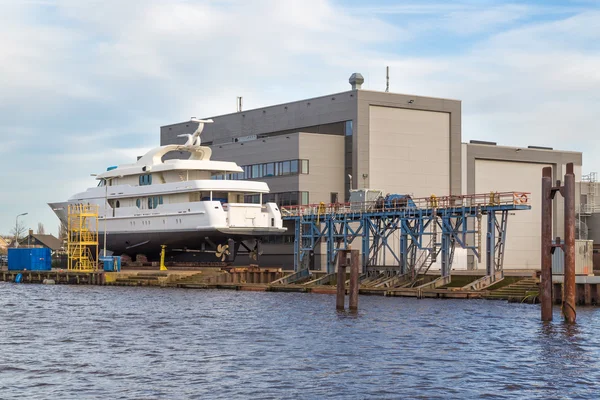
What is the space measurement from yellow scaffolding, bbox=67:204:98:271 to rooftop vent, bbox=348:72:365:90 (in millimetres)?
23217

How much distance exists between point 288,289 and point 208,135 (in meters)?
37.3

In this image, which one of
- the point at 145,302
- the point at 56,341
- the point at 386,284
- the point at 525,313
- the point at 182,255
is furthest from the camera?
the point at 182,255

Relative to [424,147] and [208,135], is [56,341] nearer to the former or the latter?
[424,147]

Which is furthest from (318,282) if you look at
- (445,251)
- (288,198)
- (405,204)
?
(288,198)

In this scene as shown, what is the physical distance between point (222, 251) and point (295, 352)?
3366 centimetres

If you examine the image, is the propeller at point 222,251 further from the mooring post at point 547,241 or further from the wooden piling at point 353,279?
the mooring post at point 547,241

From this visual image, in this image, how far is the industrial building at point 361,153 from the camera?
7219cm

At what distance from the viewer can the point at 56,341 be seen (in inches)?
1212

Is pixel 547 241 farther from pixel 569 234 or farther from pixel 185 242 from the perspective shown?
pixel 185 242

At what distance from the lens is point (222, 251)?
61312 millimetres

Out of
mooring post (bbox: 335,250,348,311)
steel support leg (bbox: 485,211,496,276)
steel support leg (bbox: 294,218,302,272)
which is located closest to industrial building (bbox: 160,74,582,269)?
steel support leg (bbox: 294,218,302,272)

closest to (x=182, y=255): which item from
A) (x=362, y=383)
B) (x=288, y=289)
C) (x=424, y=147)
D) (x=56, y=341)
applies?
(x=288, y=289)

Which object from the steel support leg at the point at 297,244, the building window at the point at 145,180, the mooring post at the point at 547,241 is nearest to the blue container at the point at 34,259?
the building window at the point at 145,180

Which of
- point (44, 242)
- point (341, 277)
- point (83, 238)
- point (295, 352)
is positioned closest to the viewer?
point (295, 352)
